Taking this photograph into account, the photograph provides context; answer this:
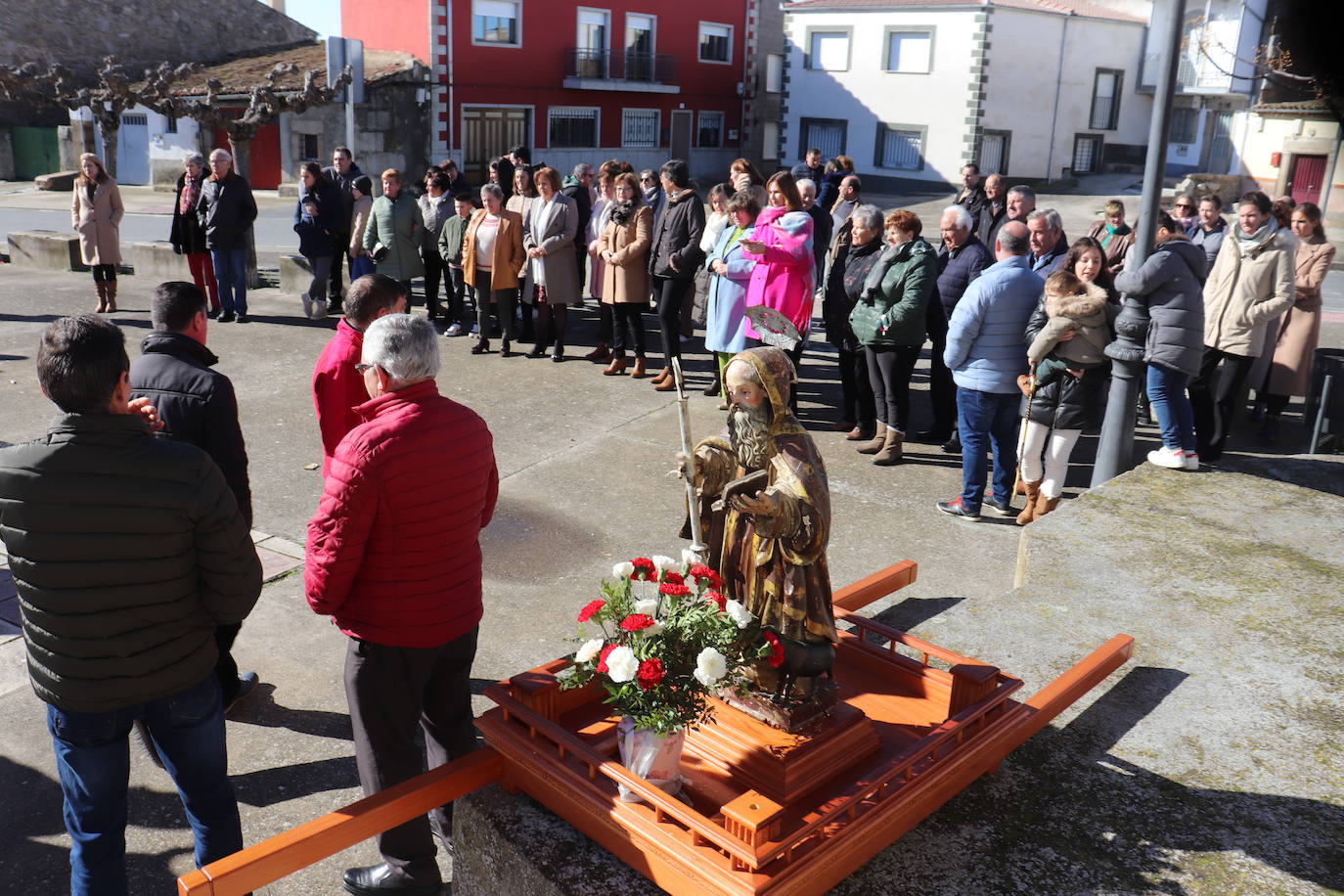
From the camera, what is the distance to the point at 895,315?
24.5ft

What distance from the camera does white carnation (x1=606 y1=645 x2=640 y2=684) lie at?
2.88 m

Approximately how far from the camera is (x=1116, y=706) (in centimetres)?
412

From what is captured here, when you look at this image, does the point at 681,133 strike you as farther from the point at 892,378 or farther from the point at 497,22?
the point at 892,378

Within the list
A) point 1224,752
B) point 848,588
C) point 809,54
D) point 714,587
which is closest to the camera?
point 714,587

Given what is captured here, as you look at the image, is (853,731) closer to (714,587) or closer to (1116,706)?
(714,587)

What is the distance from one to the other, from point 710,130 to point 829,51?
16.3ft

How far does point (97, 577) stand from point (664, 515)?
418cm

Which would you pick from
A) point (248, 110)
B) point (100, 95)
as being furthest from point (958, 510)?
point (100, 95)

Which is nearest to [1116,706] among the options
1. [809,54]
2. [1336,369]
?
[1336,369]

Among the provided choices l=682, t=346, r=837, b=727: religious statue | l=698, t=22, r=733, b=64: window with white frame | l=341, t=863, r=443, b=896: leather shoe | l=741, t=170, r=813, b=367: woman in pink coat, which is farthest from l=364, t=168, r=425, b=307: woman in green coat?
l=698, t=22, r=733, b=64: window with white frame

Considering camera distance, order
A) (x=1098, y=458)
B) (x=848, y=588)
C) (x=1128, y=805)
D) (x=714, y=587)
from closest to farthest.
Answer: (x=714, y=587)
(x=1128, y=805)
(x=848, y=588)
(x=1098, y=458)

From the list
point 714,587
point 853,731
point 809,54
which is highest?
point 809,54

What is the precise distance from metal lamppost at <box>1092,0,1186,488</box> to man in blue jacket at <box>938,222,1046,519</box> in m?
0.53

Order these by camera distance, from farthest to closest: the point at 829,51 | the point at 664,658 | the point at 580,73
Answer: the point at 829,51, the point at 580,73, the point at 664,658
